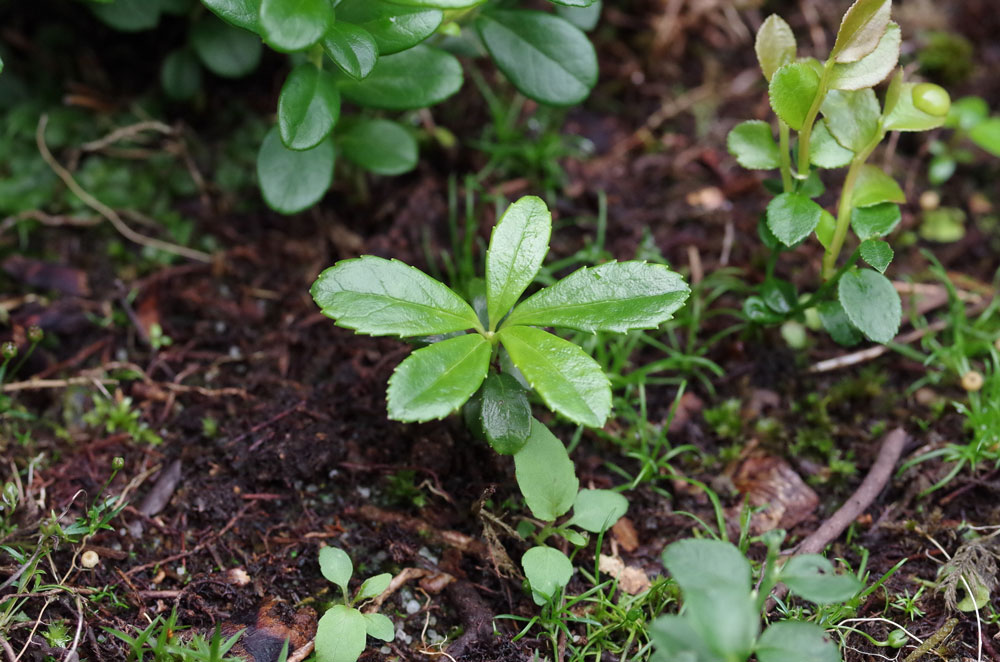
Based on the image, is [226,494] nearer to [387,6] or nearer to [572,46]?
[387,6]

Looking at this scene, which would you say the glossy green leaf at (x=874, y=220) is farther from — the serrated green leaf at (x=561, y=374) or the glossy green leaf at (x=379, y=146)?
the glossy green leaf at (x=379, y=146)

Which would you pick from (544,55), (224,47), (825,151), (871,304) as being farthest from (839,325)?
(224,47)

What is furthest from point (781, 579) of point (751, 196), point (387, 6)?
point (751, 196)

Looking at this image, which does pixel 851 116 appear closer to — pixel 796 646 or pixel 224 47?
pixel 796 646

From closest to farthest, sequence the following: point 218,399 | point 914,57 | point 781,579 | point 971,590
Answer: point 781,579, point 971,590, point 218,399, point 914,57

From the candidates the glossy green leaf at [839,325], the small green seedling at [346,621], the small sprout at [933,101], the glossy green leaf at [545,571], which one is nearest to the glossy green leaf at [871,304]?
the glossy green leaf at [839,325]

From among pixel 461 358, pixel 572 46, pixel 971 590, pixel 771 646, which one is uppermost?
pixel 572 46
